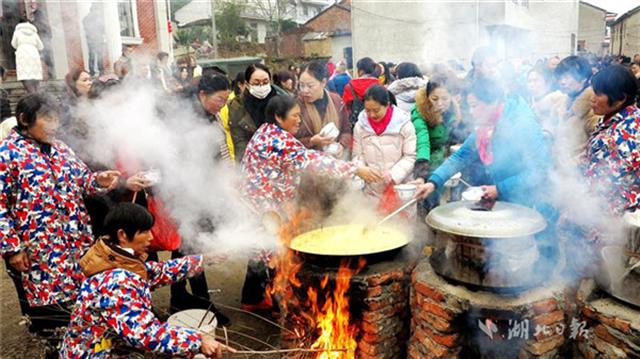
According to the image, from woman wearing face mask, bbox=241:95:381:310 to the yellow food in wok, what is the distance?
40 cm

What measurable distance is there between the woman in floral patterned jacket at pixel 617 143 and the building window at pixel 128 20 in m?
17.1

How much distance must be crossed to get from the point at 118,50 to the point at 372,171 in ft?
35.4

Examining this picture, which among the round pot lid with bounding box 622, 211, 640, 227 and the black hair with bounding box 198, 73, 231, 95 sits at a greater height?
the black hair with bounding box 198, 73, 231, 95

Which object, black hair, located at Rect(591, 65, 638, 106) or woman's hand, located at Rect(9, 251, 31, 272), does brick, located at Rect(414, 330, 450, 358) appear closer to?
black hair, located at Rect(591, 65, 638, 106)

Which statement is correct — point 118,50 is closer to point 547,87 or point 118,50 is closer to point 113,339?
point 547,87

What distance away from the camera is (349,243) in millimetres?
4016

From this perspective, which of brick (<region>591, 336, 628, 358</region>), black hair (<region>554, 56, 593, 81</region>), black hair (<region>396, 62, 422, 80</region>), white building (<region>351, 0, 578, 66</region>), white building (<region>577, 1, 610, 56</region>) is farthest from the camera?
white building (<region>577, 1, 610, 56</region>)

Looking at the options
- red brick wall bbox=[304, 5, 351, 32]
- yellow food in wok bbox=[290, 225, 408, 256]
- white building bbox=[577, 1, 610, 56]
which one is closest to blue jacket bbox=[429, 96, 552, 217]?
yellow food in wok bbox=[290, 225, 408, 256]

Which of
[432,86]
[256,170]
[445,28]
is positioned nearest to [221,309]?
[256,170]

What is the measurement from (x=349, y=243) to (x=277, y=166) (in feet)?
2.99

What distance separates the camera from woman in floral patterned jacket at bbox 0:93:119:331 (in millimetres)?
3547

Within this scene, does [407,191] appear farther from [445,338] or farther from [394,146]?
[445,338]

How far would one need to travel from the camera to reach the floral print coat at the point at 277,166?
160 inches

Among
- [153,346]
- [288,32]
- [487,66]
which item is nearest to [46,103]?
[153,346]
